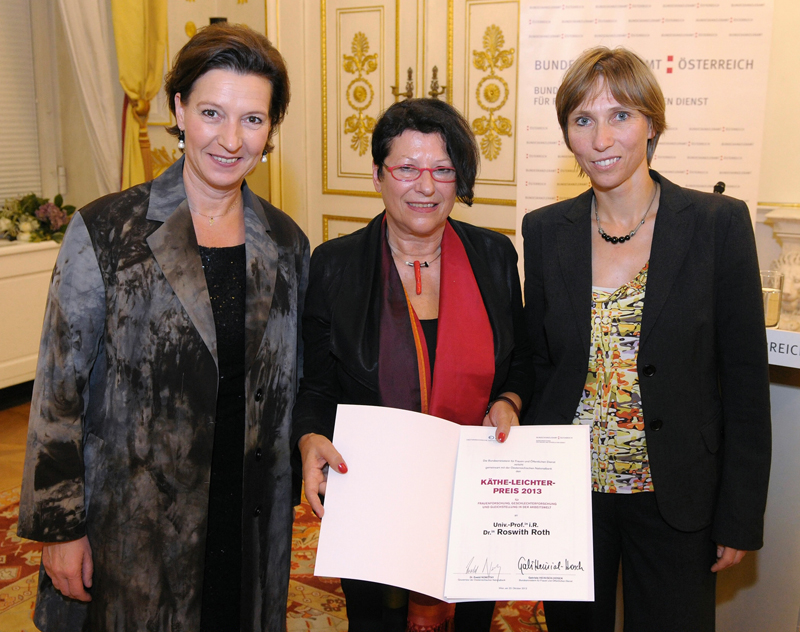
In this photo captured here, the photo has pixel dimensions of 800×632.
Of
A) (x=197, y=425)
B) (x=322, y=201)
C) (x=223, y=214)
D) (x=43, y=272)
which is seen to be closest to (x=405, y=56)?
(x=322, y=201)

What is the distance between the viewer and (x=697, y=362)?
71.3 inches

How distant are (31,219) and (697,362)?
505 cm

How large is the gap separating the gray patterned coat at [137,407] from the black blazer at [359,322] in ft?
0.36

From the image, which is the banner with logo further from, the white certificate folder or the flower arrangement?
the flower arrangement

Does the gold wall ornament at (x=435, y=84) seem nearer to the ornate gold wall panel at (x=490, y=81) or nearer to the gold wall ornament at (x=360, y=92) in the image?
the ornate gold wall panel at (x=490, y=81)

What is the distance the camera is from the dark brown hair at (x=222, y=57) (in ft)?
5.63

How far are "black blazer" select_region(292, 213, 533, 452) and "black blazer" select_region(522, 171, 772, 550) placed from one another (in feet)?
0.44

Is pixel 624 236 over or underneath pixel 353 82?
underneath

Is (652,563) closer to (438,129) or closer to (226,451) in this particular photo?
(226,451)

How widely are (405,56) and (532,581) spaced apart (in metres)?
5.04

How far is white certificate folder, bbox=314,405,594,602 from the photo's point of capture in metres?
1.54

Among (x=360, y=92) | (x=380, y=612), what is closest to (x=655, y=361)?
(x=380, y=612)

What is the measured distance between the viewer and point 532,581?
5.02 ft
